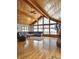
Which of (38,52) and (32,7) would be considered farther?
(32,7)

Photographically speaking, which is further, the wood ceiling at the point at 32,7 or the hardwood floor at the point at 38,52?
the wood ceiling at the point at 32,7

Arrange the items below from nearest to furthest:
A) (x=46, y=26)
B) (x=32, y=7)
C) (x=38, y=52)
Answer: (x=38, y=52)
(x=32, y=7)
(x=46, y=26)

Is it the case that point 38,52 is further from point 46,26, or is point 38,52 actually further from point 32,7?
point 46,26

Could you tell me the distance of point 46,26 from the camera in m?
16.0

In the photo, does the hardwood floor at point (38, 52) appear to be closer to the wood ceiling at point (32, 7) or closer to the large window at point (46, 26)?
the wood ceiling at point (32, 7)

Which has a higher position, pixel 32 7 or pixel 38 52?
pixel 32 7

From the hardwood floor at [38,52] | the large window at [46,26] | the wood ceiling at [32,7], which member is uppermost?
the wood ceiling at [32,7]

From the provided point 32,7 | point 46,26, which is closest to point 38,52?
point 32,7

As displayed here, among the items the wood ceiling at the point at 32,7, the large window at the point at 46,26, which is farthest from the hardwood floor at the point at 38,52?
the large window at the point at 46,26

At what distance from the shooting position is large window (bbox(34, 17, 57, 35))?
15.7 metres

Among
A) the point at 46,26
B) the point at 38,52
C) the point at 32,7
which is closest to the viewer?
the point at 38,52

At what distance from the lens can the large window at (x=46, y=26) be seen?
15662mm
